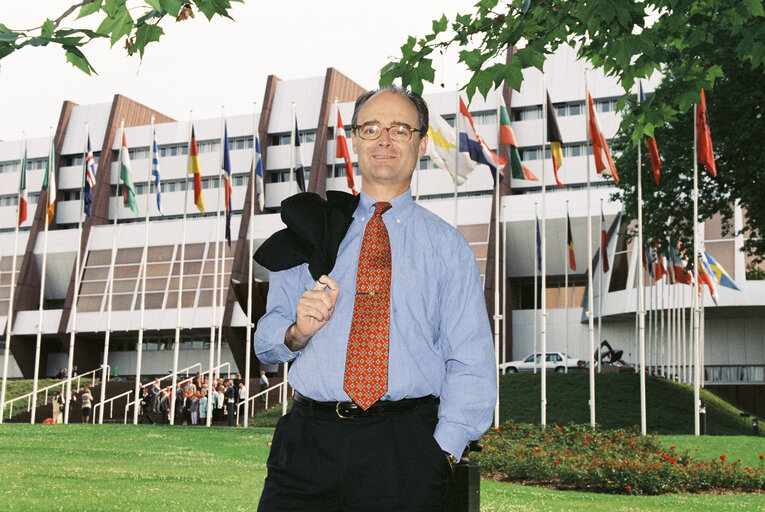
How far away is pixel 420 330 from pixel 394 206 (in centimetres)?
53

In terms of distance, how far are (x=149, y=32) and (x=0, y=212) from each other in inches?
2412

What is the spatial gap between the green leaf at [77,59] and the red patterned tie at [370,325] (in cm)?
222

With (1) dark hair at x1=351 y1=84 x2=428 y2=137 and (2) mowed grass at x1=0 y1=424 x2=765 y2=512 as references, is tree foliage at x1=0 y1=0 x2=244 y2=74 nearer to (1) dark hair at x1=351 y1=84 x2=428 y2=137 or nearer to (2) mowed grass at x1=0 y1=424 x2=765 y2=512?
(1) dark hair at x1=351 y1=84 x2=428 y2=137

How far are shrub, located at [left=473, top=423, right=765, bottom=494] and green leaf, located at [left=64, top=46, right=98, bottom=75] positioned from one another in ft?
37.4

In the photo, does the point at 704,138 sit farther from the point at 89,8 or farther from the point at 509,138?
the point at 89,8

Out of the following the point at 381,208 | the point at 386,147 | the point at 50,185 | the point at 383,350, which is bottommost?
the point at 383,350

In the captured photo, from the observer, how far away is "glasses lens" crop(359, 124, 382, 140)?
3.31 m

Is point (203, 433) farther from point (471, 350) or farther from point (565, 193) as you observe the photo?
point (565, 193)

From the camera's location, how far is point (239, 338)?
48625 mm

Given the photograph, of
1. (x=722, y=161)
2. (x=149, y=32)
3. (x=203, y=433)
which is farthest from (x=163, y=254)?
(x=149, y=32)

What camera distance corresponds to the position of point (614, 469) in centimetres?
1396

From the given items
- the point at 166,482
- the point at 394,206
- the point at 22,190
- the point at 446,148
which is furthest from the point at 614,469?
the point at 22,190

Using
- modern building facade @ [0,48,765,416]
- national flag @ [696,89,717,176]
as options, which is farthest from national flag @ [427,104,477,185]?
modern building facade @ [0,48,765,416]

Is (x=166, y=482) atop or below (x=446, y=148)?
below
